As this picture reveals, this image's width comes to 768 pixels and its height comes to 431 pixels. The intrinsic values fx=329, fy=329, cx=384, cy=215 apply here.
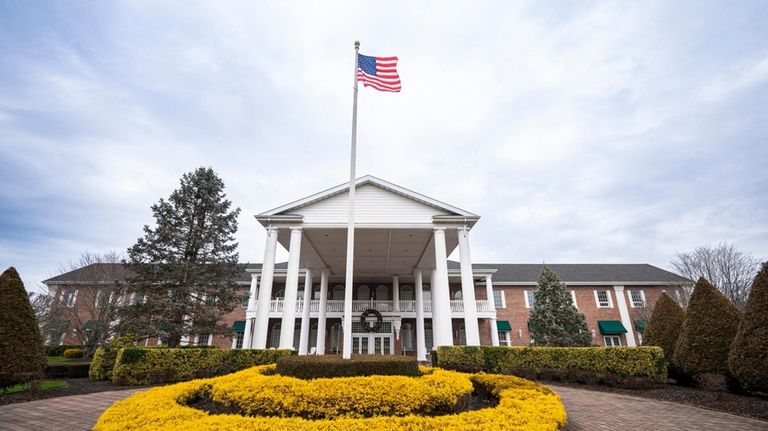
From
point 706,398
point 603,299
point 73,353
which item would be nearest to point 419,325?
point 706,398

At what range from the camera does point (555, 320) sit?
2102 centimetres

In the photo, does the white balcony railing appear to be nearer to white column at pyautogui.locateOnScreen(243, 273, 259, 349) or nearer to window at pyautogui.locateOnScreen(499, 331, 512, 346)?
white column at pyautogui.locateOnScreen(243, 273, 259, 349)

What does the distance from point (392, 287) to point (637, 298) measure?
21.1 metres

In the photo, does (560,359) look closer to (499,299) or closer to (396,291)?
(396,291)

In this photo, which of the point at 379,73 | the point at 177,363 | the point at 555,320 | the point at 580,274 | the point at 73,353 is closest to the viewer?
the point at 379,73

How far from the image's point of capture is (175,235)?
17.7 meters

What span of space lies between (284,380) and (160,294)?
14.8 metres

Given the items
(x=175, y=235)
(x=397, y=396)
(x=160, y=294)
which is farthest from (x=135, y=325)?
(x=397, y=396)

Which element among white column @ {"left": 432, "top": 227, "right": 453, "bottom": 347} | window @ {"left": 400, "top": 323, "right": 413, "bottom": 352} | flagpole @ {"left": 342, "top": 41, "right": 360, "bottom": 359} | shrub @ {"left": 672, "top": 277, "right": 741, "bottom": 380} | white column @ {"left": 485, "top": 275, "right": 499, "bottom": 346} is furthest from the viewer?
window @ {"left": 400, "top": 323, "right": 413, "bottom": 352}

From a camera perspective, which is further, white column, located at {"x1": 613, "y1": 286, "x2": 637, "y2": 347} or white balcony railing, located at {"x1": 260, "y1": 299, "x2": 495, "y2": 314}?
white column, located at {"x1": 613, "y1": 286, "x2": 637, "y2": 347}

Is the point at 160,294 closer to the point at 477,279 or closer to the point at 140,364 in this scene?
the point at 140,364

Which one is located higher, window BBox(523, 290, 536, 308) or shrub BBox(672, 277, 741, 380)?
window BBox(523, 290, 536, 308)

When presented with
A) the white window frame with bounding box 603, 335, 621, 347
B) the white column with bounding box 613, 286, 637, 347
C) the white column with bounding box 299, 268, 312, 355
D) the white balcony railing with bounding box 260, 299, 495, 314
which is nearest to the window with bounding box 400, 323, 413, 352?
the white balcony railing with bounding box 260, 299, 495, 314

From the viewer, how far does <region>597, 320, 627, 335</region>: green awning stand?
87.9 feet
